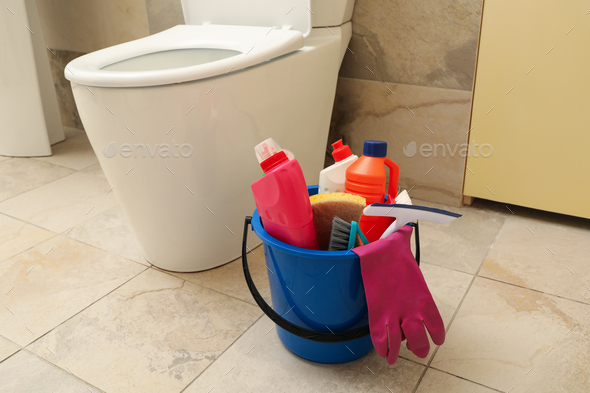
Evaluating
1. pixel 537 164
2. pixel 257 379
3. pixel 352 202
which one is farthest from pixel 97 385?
pixel 537 164

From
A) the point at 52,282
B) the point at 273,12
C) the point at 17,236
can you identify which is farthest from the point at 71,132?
the point at 273,12

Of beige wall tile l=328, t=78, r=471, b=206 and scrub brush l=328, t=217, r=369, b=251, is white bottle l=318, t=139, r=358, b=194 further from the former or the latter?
beige wall tile l=328, t=78, r=471, b=206

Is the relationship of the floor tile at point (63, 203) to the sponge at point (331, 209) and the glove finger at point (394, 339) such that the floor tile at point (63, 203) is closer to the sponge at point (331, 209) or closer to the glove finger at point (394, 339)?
the sponge at point (331, 209)

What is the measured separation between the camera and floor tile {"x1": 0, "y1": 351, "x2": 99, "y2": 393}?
2.25 ft

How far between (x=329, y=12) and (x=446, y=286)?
2.01 feet

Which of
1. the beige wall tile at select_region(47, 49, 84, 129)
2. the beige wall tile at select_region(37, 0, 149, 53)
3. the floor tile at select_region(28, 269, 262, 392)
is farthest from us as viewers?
the beige wall tile at select_region(47, 49, 84, 129)

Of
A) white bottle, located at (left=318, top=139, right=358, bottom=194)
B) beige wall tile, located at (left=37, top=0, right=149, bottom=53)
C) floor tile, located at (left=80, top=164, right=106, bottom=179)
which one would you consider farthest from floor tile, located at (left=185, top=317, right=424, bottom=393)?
beige wall tile, located at (left=37, top=0, right=149, bottom=53)

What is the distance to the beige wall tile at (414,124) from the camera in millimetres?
1104

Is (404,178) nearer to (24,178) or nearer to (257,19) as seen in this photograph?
(257,19)

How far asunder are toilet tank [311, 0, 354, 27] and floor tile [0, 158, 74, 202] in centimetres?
91

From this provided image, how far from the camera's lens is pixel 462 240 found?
1.04 m

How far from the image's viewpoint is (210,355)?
740mm

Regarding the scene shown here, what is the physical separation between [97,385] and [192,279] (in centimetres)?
28

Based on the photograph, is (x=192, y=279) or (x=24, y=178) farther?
(x=24, y=178)
